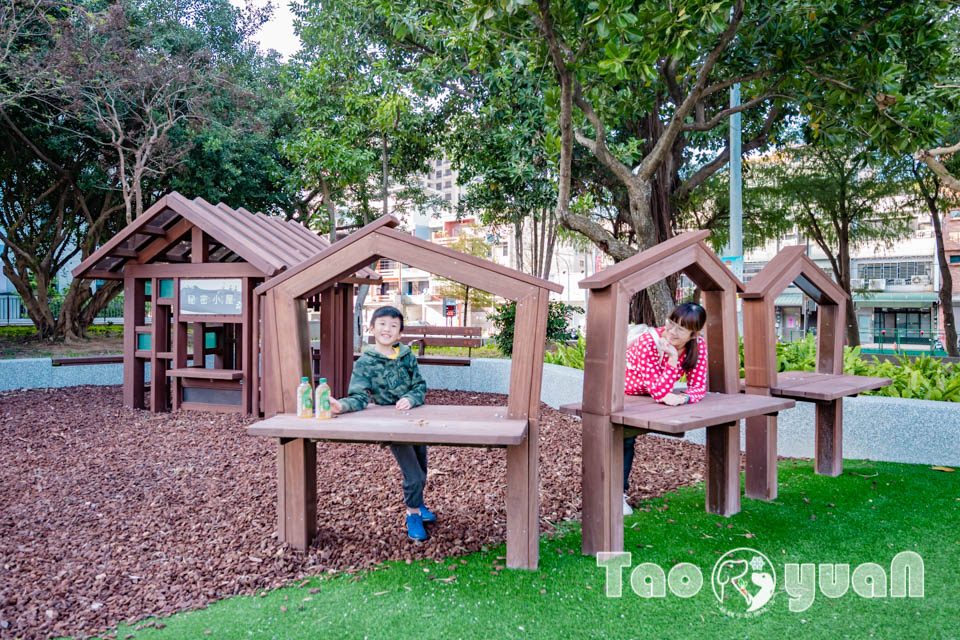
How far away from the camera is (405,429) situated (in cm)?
342

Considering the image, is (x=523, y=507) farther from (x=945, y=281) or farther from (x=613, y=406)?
(x=945, y=281)

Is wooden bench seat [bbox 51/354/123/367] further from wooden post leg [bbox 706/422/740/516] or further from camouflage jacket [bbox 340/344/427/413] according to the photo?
wooden post leg [bbox 706/422/740/516]

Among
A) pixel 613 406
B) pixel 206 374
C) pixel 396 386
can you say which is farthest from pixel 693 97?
pixel 206 374

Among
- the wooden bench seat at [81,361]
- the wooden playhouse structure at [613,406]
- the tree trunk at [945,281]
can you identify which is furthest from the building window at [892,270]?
the wooden playhouse structure at [613,406]

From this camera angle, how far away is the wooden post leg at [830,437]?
5641 millimetres

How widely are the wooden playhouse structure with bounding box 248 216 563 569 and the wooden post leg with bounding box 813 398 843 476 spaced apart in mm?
3456

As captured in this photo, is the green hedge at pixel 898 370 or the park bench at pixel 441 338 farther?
the park bench at pixel 441 338

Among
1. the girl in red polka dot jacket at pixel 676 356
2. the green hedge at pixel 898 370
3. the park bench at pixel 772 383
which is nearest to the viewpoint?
the girl in red polka dot jacket at pixel 676 356

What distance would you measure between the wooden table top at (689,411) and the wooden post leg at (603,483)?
4.5 inches

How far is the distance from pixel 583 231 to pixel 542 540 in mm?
4810

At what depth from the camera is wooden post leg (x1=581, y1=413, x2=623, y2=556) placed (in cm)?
379

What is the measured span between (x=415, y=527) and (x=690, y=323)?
2315mm

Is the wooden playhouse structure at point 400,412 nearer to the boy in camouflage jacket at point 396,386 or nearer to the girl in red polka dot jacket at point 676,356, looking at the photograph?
the boy in camouflage jacket at point 396,386

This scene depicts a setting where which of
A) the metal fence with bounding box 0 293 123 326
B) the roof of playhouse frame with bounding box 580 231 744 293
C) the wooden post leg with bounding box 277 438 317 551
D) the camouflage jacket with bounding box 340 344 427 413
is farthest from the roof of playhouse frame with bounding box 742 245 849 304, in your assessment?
the metal fence with bounding box 0 293 123 326
